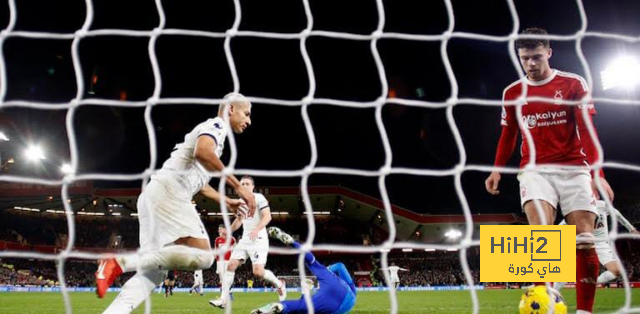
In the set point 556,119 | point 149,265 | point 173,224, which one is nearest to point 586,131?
point 556,119

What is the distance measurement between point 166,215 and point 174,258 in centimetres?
48

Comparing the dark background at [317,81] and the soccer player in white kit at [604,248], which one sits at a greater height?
the dark background at [317,81]

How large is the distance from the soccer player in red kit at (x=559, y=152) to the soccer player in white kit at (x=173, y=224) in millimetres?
2238

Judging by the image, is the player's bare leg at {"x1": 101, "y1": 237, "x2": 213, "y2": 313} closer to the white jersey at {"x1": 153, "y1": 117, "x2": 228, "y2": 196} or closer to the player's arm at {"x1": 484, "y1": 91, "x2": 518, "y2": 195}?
the white jersey at {"x1": 153, "y1": 117, "x2": 228, "y2": 196}

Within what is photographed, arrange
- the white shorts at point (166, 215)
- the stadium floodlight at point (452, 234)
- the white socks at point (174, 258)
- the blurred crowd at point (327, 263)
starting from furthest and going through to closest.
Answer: the stadium floodlight at point (452, 234), the blurred crowd at point (327, 263), the white shorts at point (166, 215), the white socks at point (174, 258)

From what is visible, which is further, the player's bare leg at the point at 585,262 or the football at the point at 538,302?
the football at the point at 538,302

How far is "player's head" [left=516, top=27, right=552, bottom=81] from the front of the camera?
3921 mm

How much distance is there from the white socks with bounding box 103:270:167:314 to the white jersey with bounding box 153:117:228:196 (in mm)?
642

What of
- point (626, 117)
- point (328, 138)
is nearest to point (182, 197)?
point (626, 117)

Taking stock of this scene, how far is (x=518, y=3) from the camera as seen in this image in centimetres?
1330

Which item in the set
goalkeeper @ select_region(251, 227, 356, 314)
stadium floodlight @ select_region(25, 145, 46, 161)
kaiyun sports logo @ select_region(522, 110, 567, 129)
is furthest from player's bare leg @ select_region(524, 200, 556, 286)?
stadium floodlight @ select_region(25, 145, 46, 161)

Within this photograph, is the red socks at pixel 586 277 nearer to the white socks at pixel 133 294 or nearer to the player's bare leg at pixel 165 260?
the player's bare leg at pixel 165 260

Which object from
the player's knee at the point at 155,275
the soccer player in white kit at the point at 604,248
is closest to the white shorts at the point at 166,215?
the player's knee at the point at 155,275

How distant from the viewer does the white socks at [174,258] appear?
288cm
